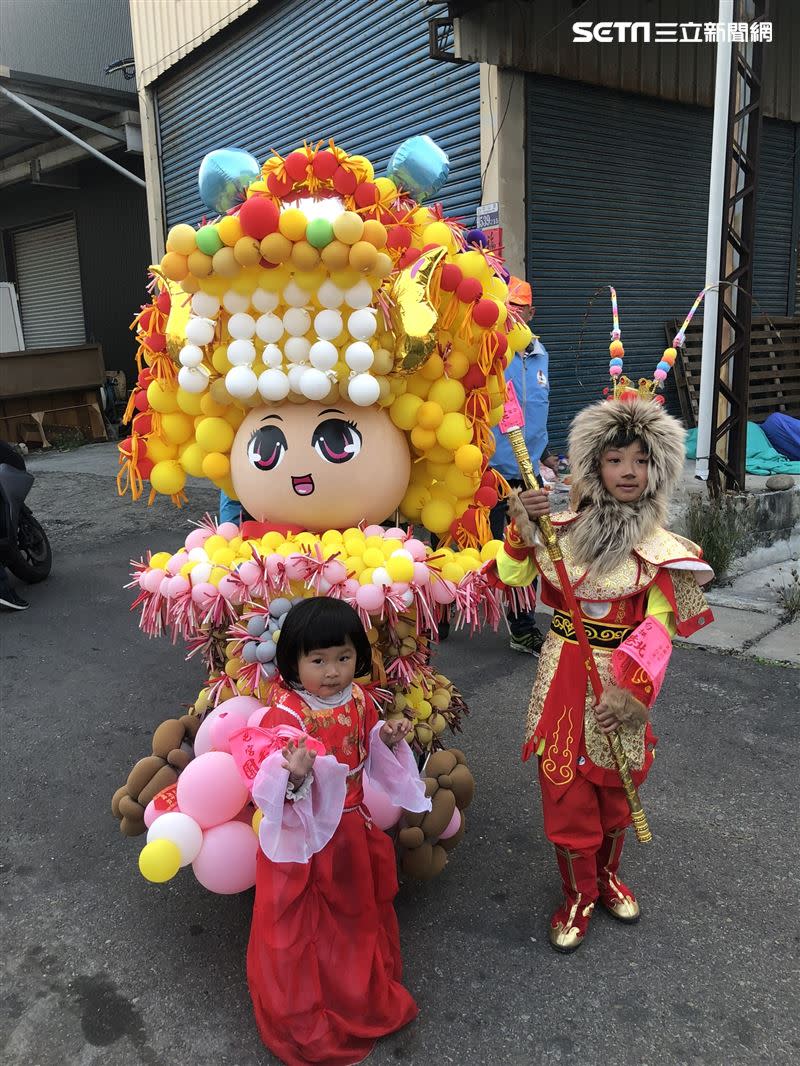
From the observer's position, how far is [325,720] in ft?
6.86

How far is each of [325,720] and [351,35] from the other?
779 cm

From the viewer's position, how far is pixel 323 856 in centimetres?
204

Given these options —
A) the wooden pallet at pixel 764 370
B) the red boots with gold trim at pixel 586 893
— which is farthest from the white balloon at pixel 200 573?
the wooden pallet at pixel 764 370

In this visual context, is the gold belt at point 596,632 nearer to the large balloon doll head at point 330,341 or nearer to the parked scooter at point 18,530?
the large balloon doll head at point 330,341

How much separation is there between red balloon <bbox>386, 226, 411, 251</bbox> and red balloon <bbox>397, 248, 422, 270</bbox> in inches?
1.7

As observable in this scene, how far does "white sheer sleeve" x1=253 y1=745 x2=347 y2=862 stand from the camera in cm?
188

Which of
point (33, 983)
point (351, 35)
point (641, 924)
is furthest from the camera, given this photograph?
point (351, 35)

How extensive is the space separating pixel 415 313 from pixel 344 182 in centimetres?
44

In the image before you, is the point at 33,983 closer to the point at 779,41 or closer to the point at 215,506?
the point at 215,506

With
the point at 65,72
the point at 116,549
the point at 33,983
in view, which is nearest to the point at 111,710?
the point at 33,983

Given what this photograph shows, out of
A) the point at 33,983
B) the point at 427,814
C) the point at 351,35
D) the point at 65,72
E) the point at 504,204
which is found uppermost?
the point at 65,72

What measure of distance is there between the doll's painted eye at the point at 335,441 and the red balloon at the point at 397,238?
21.4 inches

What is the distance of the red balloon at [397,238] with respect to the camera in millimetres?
2451
